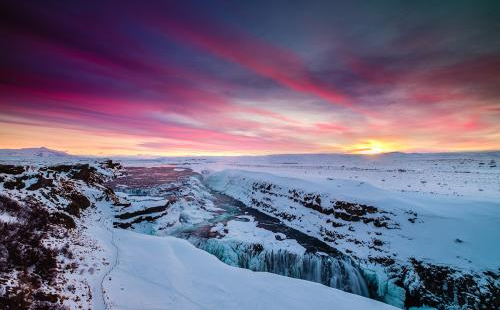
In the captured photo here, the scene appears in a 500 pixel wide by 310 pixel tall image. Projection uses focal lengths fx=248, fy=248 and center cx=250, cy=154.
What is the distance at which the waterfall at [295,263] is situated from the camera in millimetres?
20000

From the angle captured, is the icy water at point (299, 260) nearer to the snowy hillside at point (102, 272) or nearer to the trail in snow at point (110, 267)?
the snowy hillside at point (102, 272)

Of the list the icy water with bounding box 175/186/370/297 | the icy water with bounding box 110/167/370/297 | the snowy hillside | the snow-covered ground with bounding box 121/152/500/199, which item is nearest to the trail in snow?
the snowy hillside

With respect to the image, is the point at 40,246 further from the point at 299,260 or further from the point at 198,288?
the point at 299,260

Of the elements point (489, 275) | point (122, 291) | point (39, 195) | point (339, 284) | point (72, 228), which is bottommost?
point (339, 284)

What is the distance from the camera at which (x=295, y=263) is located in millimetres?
21594

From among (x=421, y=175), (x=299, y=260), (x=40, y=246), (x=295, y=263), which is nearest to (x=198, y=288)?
(x=40, y=246)

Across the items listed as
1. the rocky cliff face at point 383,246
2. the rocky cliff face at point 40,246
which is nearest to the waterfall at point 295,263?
the rocky cliff face at point 383,246

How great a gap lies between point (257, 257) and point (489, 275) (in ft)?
53.9

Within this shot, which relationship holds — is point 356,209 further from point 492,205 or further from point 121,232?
point 121,232

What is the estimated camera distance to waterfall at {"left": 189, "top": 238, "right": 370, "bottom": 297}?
65.6 ft

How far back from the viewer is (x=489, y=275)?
54.6ft

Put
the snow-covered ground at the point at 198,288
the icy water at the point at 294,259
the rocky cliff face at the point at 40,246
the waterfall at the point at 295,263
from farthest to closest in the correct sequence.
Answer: the icy water at the point at 294,259 < the waterfall at the point at 295,263 < the snow-covered ground at the point at 198,288 < the rocky cliff face at the point at 40,246

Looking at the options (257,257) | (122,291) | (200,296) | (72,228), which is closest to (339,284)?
(257,257)

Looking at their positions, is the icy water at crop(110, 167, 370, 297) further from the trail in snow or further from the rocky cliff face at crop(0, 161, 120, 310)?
the rocky cliff face at crop(0, 161, 120, 310)
